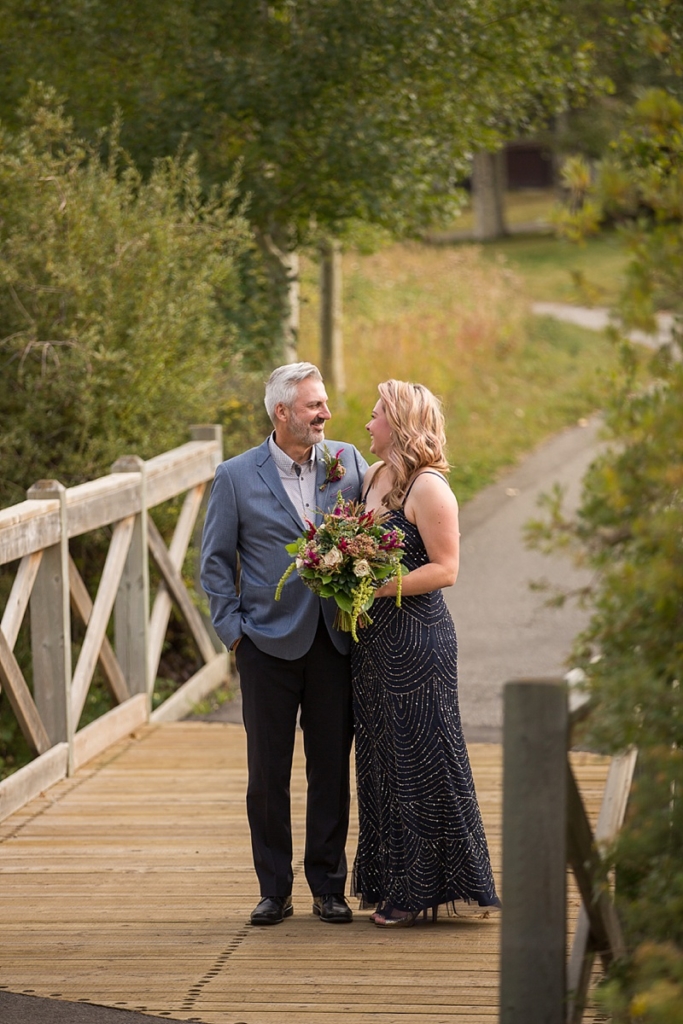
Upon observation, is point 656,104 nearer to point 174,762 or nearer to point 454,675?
point 454,675

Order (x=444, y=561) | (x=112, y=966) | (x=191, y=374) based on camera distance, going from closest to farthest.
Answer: (x=112, y=966)
(x=444, y=561)
(x=191, y=374)

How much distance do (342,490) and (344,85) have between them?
7.23m

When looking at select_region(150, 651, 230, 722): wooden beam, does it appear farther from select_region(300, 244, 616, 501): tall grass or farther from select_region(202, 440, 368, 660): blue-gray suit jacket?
→ select_region(300, 244, 616, 501): tall grass

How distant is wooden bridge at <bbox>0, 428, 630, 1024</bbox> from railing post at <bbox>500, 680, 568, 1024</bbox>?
0.13 meters

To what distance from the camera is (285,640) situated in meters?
4.70

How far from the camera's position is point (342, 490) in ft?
16.0

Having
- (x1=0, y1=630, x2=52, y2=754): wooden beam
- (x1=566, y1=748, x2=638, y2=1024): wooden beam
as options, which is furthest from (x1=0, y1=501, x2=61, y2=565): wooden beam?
(x1=566, y1=748, x2=638, y2=1024): wooden beam

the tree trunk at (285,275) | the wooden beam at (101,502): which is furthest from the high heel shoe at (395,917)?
the tree trunk at (285,275)

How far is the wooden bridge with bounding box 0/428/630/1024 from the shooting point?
4035mm

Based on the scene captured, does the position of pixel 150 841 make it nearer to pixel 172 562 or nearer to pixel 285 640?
pixel 285 640

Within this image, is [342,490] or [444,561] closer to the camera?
[444,561]

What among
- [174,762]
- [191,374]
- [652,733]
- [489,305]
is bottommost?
[174,762]

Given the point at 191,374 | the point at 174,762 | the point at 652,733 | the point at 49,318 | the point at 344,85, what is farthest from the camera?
the point at 344,85

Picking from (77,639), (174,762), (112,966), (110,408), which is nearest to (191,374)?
(110,408)
